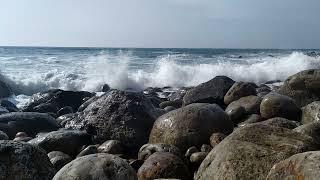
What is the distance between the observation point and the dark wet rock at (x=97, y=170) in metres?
4.49

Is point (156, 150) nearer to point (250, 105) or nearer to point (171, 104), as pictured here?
point (250, 105)

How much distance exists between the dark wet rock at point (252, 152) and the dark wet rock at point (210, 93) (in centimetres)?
623

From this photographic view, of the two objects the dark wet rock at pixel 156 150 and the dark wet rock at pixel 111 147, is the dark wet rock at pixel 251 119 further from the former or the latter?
the dark wet rock at pixel 156 150

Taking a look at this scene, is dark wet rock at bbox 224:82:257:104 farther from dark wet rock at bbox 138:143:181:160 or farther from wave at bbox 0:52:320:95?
wave at bbox 0:52:320:95

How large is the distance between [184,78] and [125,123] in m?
18.1

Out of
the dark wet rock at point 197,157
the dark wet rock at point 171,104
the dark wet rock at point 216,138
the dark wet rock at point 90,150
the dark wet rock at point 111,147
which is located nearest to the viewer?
the dark wet rock at point 197,157

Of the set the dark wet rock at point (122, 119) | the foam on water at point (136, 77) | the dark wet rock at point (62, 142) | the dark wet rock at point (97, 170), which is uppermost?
the dark wet rock at point (97, 170)

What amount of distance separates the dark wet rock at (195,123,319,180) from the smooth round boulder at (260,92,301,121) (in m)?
3.28

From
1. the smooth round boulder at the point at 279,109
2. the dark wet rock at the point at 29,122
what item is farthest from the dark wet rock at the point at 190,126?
the dark wet rock at the point at 29,122

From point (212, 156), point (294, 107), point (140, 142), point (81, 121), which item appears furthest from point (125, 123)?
point (212, 156)

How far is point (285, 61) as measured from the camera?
31938 millimetres

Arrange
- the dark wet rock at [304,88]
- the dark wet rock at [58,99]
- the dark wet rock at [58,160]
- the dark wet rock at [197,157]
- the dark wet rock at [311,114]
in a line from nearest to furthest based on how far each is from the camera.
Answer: the dark wet rock at [197,157] → the dark wet rock at [58,160] → the dark wet rock at [311,114] → the dark wet rock at [304,88] → the dark wet rock at [58,99]

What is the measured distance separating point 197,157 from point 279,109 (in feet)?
9.12

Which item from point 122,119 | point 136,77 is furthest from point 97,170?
point 136,77
